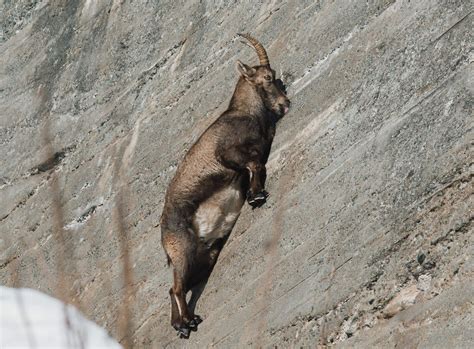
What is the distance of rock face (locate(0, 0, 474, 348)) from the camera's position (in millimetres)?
7695

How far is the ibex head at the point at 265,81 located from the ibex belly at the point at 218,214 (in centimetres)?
92

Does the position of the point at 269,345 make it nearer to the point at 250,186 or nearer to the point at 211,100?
the point at 250,186

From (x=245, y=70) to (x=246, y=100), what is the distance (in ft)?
1.12

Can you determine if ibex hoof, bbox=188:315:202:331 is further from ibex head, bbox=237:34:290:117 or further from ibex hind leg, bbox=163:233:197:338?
ibex head, bbox=237:34:290:117

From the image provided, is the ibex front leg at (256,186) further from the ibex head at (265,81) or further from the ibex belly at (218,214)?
the ibex head at (265,81)

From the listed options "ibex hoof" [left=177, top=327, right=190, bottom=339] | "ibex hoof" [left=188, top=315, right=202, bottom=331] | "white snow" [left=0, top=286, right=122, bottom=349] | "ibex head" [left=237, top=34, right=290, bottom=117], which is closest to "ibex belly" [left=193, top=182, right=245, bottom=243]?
"ibex hoof" [left=188, top=315, right=202, bottom=331]

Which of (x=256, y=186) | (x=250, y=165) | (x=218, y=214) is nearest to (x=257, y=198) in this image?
(x=256, y=186)

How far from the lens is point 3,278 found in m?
12.4

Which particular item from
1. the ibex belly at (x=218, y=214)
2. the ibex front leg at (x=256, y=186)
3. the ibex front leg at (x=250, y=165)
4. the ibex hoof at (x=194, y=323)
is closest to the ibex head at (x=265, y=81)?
the ibex front leg at (x=250, y=165)

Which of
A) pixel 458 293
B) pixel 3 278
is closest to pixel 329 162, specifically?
pixel 458 293

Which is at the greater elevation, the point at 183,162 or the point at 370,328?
the point at 183,162

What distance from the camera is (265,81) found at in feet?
34.3

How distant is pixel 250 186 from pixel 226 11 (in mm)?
2776

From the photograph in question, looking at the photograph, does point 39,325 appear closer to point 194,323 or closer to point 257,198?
point 194,323
